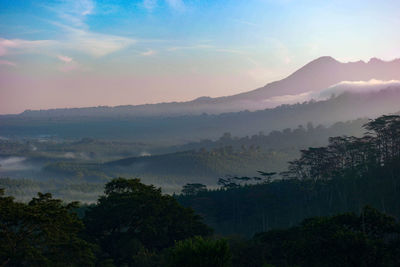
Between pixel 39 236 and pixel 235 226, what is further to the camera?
pixel 235 226

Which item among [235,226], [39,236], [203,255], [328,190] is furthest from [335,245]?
[235,226]

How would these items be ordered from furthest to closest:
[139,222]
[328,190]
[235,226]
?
[235,226] → [328,190] → [139,222]

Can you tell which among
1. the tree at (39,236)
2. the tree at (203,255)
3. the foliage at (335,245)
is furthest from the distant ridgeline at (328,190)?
the tree at (203,255)

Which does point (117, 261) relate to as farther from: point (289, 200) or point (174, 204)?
point (289, 200)

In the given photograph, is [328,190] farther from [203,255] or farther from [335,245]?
[203,255]

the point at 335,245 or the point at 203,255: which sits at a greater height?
the point at 203,255

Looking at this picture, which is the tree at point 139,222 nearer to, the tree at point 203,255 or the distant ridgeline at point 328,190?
the tree at point 203,255

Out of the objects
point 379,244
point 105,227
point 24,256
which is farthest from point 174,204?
point 379,244

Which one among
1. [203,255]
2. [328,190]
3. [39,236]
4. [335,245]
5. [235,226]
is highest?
[203,255]
